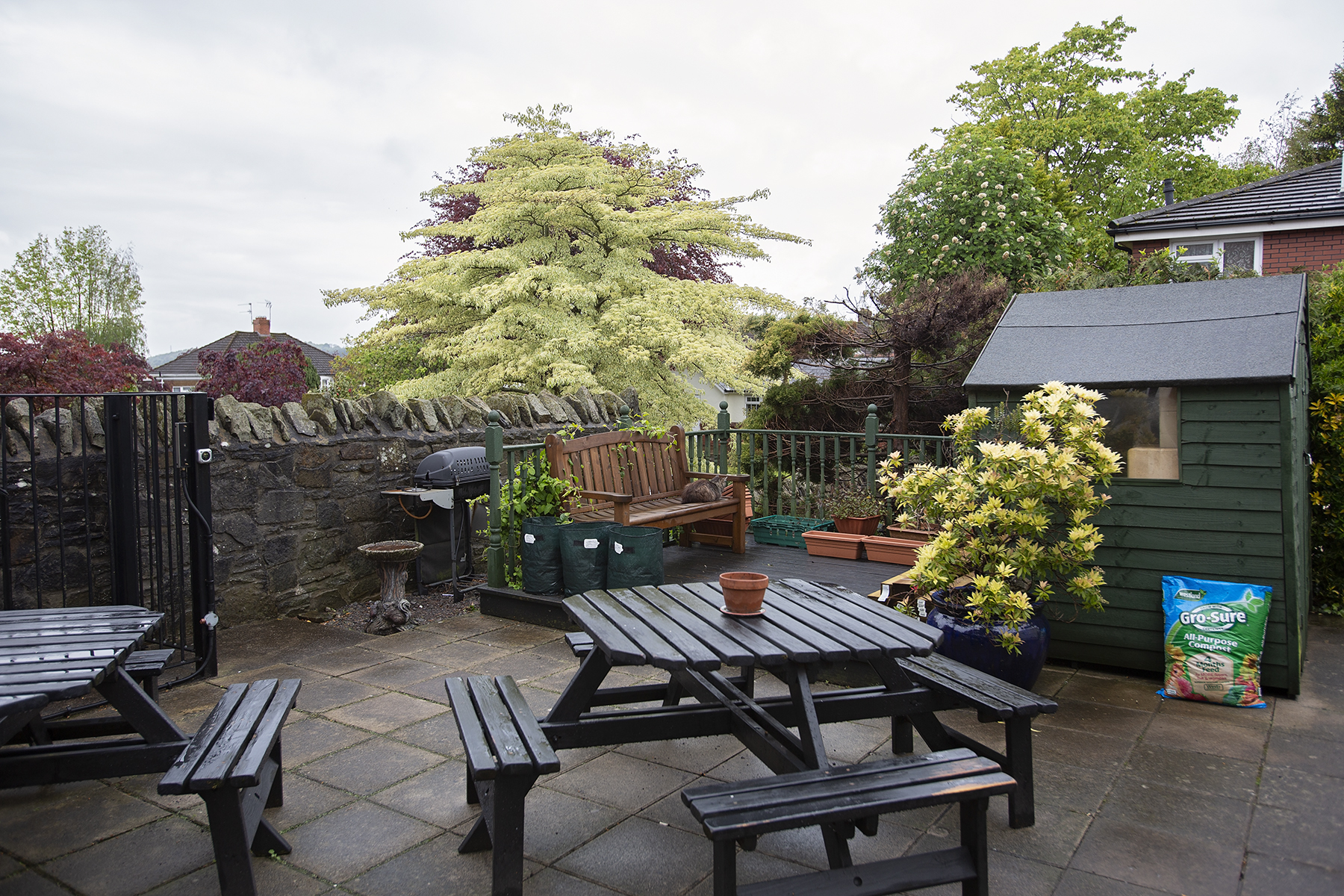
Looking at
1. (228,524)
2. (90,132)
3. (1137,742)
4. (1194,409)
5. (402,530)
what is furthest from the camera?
(90,132)

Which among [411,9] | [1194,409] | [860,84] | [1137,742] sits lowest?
[1137,742]

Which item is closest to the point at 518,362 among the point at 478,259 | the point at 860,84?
the point at 478,259

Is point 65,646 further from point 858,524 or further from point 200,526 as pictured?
point 858,524

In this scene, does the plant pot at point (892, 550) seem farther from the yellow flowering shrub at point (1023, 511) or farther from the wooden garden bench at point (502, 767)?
the wooden garden bench at point (502, 767)

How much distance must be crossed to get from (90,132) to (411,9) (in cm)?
480

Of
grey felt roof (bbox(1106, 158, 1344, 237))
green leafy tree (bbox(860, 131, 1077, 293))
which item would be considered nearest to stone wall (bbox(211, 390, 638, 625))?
green leafy tree (bbox(860, 131, 1077, 293))

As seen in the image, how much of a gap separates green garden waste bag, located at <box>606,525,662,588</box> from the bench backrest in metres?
0.64

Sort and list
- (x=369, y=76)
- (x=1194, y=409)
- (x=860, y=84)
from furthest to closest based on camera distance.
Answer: (x=860, y=84)
(x=369, y=76)
(x=1194, y=409)

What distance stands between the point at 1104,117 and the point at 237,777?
1124 inches

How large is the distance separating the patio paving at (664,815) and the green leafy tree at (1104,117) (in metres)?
23.8

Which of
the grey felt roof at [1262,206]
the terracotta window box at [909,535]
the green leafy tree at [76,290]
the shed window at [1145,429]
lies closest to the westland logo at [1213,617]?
the shed window at [1145,429]

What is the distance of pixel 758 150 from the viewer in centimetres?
1007

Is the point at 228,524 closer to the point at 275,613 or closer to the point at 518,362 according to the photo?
the point at 275,613

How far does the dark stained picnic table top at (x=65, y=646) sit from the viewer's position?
186 centimetres
